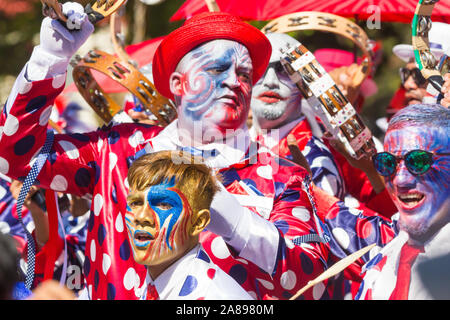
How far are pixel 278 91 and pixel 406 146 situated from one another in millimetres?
1635

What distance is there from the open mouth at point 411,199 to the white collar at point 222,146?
78 centimetres

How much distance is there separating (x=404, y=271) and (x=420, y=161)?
0.37 metres

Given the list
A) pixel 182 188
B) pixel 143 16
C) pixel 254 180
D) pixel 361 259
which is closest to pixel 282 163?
pixel 254 180

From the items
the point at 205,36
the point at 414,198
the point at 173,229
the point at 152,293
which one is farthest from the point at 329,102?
the point at 152,293

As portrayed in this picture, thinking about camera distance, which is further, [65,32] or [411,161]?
[65,32]

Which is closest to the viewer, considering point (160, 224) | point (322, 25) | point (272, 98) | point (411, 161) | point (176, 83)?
point (160, 224)

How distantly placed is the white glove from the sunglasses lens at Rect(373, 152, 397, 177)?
3.76 feet

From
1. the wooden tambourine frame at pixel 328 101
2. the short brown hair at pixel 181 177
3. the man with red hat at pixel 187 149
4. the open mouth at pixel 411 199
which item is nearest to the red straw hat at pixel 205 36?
the man with red hat at pixel 187 149

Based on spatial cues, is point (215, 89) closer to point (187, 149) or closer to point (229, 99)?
point (229, 99)

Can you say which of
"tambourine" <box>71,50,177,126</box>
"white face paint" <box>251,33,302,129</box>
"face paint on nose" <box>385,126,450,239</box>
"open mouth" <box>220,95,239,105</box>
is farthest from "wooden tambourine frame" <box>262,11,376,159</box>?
"face paint on nose" <box>385,126,450,239</box>

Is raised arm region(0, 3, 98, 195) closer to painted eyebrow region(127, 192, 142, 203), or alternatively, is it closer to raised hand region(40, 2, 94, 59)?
raised hand region(40, 2, 94, 59)

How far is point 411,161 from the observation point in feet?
8.76

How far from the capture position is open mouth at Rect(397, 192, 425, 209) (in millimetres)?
2670

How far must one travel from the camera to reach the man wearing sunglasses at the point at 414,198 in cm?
260
